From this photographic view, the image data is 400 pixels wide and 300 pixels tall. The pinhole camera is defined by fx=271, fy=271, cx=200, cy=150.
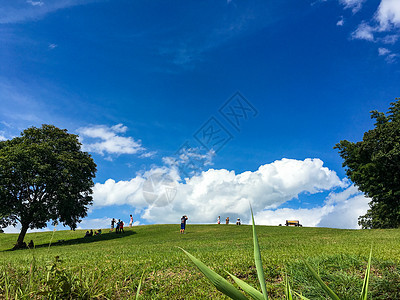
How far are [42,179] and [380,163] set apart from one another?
37.6 m

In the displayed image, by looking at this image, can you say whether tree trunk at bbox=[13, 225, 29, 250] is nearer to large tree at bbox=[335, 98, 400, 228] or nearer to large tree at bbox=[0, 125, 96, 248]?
large tree at bbox=[0, 125, 96, 248]

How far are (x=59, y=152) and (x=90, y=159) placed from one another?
3847 mm

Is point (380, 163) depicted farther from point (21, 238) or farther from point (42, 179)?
point (21, 238)

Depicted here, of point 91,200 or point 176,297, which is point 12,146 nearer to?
point 91,200

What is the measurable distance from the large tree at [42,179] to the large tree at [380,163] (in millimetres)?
33847

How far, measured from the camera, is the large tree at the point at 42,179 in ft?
93.3

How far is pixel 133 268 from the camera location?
7.40 metres

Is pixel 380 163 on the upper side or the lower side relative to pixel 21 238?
upper

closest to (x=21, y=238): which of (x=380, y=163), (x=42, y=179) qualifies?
(x=42, y=179)

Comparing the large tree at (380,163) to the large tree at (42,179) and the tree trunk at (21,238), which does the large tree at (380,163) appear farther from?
the tree trunk at (21,238)

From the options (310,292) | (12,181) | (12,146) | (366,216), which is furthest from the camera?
(366,216)

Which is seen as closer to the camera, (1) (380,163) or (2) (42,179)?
(2) (42,179)

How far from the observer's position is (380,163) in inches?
1232

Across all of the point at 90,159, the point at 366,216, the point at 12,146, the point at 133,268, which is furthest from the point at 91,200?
the point at 366,216
